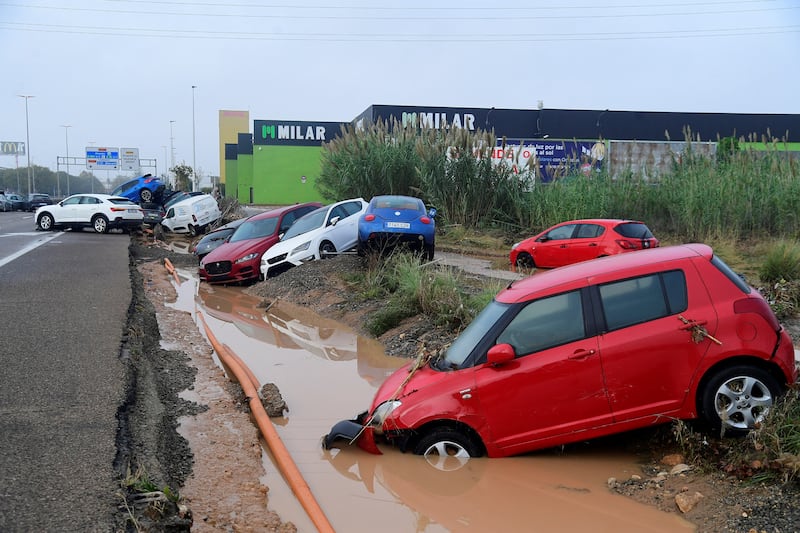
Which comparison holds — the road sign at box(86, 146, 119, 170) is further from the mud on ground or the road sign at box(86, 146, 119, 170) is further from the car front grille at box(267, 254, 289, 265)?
the mud on ground

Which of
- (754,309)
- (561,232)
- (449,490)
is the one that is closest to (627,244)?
(561,232)

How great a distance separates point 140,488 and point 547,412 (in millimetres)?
2946

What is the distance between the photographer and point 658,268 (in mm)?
6070

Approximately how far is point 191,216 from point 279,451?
26.6 metres

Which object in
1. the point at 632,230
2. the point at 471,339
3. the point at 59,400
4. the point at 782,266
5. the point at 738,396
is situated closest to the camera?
the point at 738,396

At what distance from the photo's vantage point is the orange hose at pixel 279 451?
17.1 ft

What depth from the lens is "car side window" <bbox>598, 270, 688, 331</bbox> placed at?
593cm

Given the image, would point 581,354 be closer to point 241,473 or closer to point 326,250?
point 241,473

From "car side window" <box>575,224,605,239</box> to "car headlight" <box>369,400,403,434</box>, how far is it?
11914 millimetres

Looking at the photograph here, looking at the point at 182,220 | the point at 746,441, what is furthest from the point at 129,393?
the point at 182,220

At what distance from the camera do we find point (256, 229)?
64.7 feet

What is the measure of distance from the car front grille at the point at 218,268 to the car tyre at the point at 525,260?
708cm

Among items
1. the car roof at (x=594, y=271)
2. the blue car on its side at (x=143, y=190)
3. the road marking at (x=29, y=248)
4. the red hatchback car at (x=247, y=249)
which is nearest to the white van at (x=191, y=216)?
the road marking at (x=29, y=248)

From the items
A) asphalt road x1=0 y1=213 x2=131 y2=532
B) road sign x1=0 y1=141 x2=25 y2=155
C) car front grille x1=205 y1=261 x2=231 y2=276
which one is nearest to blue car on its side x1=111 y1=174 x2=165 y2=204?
car front grille x1=205 y1=261 x2=231 y2=276
